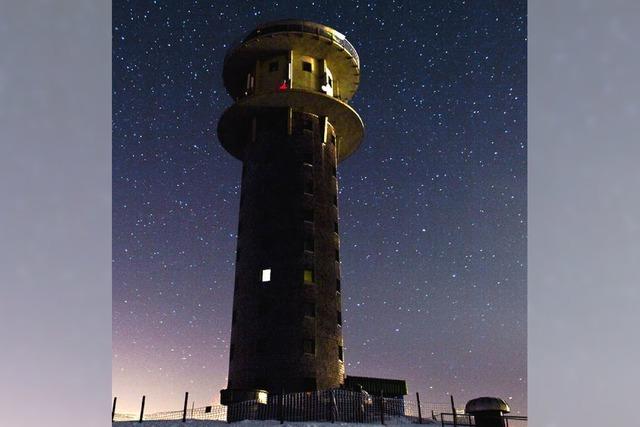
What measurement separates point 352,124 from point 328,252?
1262 cm

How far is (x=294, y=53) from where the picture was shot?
49.2 meters

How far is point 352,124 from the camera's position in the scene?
50469 mm

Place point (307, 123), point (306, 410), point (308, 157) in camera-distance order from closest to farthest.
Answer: point (306, 410) < point (308, 157) < point (307, 123)

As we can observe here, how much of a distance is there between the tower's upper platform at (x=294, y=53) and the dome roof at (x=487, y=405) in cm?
3014

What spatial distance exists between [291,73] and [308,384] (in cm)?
2412

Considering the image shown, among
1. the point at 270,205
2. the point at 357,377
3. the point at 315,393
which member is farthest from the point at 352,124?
the point at 315,393

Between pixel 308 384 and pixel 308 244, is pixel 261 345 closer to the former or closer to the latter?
pixel 308 384

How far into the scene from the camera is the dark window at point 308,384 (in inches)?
1468

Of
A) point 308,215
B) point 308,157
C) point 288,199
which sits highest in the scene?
point 308,157

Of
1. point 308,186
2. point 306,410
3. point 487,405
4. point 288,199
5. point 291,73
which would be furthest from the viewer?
point 291,73

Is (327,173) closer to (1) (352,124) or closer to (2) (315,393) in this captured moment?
(1) (352,124)

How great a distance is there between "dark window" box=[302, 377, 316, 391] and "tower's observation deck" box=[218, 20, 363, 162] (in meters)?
21.3

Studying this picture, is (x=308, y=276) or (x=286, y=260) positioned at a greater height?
(x=286, y=260)

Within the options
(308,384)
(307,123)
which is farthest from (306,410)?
(307,123)
